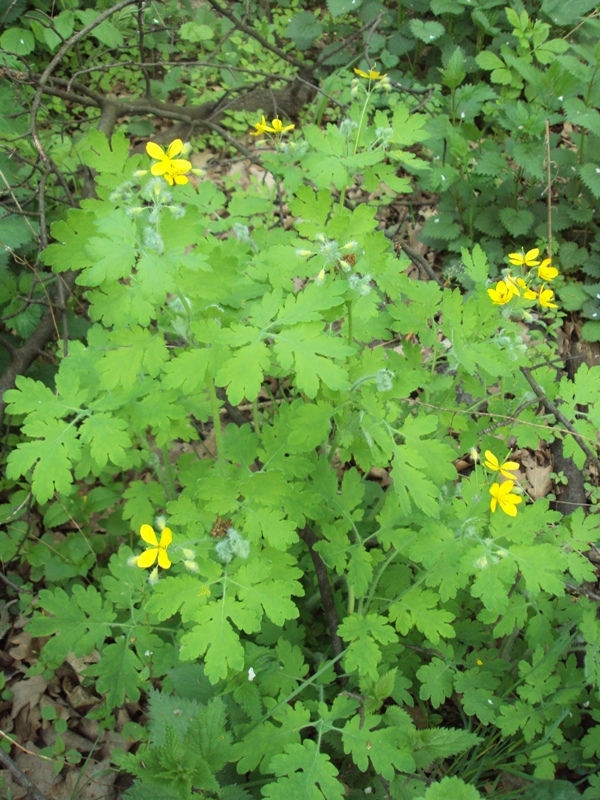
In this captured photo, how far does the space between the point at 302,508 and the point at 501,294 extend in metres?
1.00

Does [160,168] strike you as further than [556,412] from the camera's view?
No

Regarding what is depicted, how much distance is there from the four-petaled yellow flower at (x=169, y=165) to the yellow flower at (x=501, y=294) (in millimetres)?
1071

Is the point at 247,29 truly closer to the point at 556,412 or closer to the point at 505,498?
the point at 556,412

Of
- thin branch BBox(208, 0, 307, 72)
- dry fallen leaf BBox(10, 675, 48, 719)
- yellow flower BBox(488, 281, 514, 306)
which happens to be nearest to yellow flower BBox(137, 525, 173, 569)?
yellow flower BBox(488, 281, 514, 306)

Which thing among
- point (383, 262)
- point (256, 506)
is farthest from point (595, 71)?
point (256, 506)

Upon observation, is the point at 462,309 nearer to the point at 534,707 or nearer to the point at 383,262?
the point at 383,262

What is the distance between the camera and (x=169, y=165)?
1.57m

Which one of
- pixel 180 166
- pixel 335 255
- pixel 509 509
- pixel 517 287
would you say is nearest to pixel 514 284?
pixel 517 287

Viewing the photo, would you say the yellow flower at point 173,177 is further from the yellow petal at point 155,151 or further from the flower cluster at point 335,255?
the flower cluster at point 335,255

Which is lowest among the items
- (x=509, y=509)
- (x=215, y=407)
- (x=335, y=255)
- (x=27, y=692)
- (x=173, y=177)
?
(x=27, y=692)

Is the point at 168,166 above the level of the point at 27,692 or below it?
above

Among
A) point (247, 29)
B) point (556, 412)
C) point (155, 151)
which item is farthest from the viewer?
point (247, 29)

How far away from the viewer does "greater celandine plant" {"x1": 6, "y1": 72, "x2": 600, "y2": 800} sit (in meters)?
1.57

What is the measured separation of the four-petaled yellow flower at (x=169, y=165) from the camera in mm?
1544
